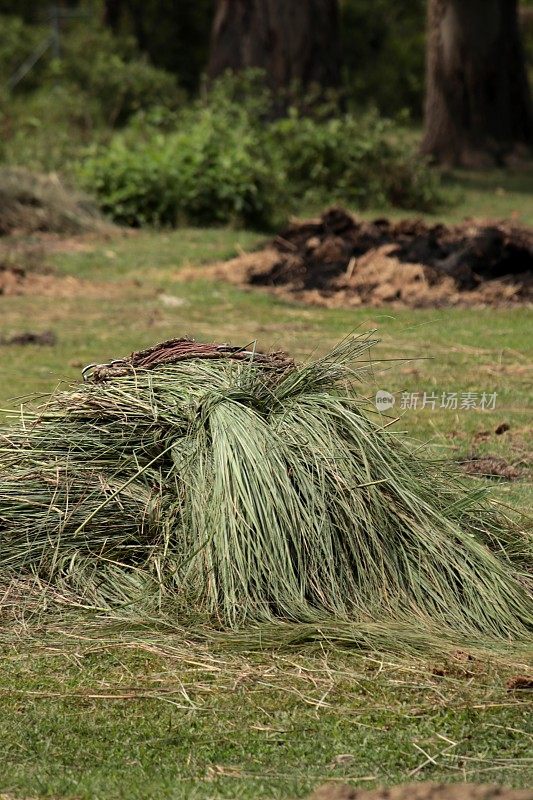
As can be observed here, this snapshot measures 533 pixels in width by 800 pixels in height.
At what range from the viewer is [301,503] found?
4.91m

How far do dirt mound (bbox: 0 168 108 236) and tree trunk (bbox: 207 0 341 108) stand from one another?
530 centimetres

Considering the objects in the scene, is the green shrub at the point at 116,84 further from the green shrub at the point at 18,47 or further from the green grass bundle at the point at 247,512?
the green grass bundle at the point at 247,512

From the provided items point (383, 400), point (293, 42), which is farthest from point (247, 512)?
point (293, 42)

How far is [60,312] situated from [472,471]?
5.86 metres

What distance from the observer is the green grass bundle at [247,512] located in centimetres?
478

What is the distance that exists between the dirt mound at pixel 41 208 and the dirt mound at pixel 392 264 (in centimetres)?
287

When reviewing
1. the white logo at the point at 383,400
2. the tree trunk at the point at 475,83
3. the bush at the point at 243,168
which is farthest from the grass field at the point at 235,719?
the tree trunk at the point at 475,83

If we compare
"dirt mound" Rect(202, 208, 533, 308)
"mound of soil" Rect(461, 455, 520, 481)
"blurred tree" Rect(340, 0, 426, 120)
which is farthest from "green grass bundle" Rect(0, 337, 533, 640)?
"blurred tree" Rect(340, 0, 426, 120)

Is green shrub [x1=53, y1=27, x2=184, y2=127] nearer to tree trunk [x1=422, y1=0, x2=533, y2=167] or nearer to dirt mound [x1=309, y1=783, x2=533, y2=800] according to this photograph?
tree trunk [x1=422, y1=0, x2=533, y2=167]

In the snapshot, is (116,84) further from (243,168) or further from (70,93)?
(243,168)

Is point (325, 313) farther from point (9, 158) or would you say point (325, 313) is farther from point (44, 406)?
point (9, 158)

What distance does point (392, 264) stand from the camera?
1223 centimetres

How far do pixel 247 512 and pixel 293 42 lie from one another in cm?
1659

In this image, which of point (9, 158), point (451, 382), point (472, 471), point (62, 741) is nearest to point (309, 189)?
point (9, 158)
